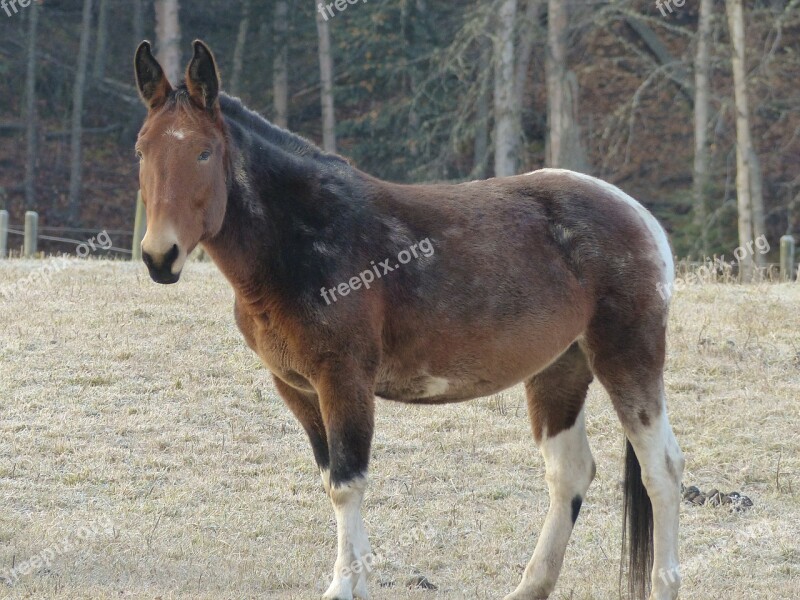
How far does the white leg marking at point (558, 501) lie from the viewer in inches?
214

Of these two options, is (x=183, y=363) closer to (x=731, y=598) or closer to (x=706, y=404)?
(x=706, y=404)

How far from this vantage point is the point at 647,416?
17.4ft

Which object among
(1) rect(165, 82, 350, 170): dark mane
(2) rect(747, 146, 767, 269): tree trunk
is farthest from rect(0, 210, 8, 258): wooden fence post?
(1) rect(165, 82, 350, 170): dark mane

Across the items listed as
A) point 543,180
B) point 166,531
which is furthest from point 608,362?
point 166,531

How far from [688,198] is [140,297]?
12.8 meters

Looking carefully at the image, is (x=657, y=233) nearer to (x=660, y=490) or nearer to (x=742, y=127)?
(x=660, y=490)

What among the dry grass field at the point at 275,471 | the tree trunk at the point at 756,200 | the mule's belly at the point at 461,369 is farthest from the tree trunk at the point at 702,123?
the mule's belly at the point at 461,369

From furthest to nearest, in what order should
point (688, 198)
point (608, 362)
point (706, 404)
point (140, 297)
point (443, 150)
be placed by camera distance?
point (443, 150)
point (688, 198)
point (140, 297)
point (706, 404)
point (608, 362)

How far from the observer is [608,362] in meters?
5.34

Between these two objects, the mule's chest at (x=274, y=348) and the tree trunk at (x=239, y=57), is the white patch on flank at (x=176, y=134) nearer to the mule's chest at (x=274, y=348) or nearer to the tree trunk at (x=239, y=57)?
the mule's chest at (x=274, y=348)

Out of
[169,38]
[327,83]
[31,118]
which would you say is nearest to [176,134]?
[169,38]

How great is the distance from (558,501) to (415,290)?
1.49 m

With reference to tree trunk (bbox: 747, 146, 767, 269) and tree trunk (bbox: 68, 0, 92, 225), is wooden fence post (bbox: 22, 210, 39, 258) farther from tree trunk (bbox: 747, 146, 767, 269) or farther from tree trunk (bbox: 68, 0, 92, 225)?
tree trunk (bbox: 747, 146, 767, 269)

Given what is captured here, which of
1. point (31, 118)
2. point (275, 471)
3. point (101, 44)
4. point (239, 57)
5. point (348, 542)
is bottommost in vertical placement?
point (275, 471)
